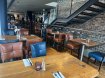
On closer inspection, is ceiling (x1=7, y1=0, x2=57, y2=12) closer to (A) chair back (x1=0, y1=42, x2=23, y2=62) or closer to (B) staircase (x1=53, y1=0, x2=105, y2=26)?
(B) staircase (x1=53, y1=0, x2=105, y2=26)

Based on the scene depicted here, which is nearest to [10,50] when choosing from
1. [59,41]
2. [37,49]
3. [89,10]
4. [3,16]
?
[37,49]

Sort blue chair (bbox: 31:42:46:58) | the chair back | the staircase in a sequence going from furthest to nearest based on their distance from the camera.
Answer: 1. the staircase
2. blue chair (bbox: 31:42:46:58)
3. the chair back

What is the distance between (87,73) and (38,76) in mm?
716

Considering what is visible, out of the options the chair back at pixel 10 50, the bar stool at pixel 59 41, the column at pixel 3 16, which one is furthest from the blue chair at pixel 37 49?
the column at pixel 3 16

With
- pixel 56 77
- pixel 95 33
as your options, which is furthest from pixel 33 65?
pixel 95 33

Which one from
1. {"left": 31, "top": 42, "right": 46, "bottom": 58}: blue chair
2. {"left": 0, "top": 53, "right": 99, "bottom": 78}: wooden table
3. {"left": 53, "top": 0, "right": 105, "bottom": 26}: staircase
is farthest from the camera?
{"left": 53, "top": 0, "right": 105, "bottom": 26}: staircase

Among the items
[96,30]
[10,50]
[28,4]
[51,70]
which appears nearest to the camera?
[51,70]

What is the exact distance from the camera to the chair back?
2.45 m

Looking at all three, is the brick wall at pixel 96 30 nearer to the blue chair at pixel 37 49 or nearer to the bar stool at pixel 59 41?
the bar stool at pixel 59 41

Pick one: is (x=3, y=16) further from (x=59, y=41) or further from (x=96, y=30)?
(x=96, y=30)

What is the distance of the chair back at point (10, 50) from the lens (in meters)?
2.45

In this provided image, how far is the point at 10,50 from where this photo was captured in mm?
2545

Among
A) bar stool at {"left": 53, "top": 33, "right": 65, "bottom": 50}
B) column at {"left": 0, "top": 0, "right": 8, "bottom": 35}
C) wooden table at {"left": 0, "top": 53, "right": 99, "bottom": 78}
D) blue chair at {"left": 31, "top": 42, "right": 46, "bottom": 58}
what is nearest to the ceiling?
→ column at {"left": 0, "top": 0, "right": 8, "bottom": 35}

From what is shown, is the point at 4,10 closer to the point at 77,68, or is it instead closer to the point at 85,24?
the point at 85,24
